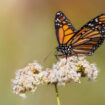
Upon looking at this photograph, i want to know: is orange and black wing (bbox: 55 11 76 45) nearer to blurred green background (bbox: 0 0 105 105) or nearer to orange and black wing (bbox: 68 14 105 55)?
orange and black wing (bbox: 68 14 105 55)

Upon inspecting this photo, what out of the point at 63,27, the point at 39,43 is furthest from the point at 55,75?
the point at 39,43

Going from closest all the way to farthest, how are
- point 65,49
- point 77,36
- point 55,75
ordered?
1. point 55,75
2. point 65,49
3. point 77,36

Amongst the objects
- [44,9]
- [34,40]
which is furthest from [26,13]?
[34,40]

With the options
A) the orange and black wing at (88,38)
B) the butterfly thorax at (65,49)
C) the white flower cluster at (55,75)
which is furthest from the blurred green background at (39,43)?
the white flower cluster at (55,75)

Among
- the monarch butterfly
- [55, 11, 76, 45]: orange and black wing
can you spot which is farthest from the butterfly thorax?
[55, 11, 76, 45]: orange and black wing

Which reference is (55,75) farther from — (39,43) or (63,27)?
(39,43)

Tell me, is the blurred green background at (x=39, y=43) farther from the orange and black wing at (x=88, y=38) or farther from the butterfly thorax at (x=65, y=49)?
the butterfly thorax at (x=65, y=49)
